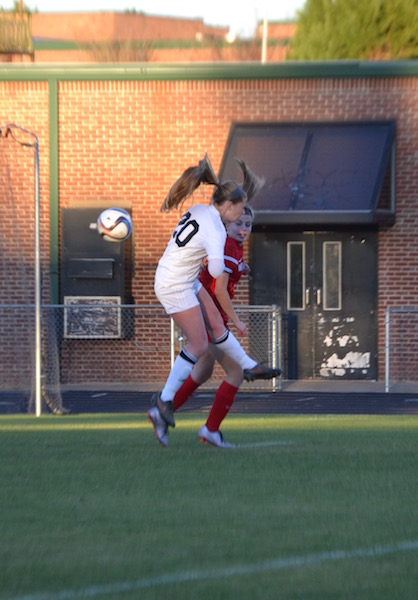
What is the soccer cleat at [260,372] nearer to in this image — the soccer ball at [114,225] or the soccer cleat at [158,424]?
the soccer cleat at [158,424]

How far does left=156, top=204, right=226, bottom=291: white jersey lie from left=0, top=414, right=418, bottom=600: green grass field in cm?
127

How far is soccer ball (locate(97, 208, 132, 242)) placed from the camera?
704 inches

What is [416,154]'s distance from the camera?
19266mm

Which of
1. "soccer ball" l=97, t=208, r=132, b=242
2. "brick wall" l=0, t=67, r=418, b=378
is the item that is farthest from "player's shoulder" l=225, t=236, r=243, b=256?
"brick wall" l=0, t=67, r=418, b=378

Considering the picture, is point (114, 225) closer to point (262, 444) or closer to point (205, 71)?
point (205, 71)

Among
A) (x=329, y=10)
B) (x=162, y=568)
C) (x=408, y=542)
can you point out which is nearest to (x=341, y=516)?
(x=408, y=542)

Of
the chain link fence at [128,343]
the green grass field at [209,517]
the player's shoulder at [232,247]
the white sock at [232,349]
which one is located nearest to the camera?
the green grass field at [209,517]

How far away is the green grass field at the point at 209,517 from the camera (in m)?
4.38

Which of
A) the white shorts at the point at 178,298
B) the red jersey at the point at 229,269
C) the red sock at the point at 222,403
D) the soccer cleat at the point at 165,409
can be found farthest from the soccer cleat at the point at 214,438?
the white shorts at the point at 178,298

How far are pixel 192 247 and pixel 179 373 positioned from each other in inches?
36.4

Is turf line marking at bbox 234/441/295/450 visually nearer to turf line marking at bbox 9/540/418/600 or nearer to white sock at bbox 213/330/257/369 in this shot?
white sock at bbox 213/330/257/369

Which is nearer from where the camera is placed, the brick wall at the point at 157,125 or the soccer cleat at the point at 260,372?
the soccer cleat at the point at 260,372

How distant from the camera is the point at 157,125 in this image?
775 inches

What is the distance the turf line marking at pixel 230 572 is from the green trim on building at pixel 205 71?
1507 cm
